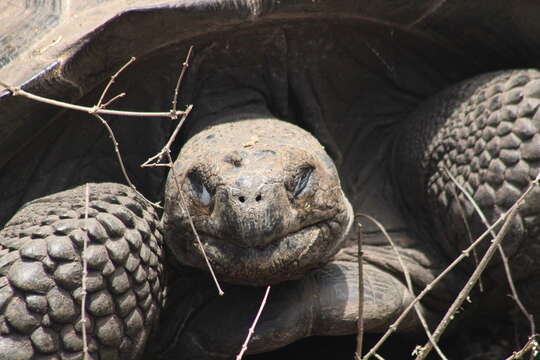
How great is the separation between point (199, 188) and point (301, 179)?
0.29 metres

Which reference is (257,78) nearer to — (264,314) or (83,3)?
(83,3)

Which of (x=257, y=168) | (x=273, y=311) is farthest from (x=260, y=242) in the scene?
(x=273, y=311)

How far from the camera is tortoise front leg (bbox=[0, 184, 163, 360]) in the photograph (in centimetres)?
191

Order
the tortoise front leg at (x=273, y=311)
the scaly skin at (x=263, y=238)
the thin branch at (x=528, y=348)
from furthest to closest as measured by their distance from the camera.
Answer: the tortoise front leg at (x=273, y=311), the scaly skin at (x=263, y=238), the thin branch at (x=528, y=348)

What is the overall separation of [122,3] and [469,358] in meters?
1.83

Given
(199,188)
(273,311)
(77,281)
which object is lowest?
(273,311)

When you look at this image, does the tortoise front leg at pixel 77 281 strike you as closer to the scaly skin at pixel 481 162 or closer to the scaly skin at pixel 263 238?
the scaly skin at pixel 263 238

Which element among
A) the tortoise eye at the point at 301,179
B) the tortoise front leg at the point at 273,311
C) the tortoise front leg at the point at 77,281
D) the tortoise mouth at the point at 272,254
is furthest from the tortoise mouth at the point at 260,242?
the tortoise front leg at the point at 273,311

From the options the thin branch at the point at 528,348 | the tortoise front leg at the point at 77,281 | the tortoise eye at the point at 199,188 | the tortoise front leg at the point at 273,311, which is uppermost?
the tortoise eye at the point at 199,188

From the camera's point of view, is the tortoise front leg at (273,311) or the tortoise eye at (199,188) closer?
the tortoise eye at (199,188)

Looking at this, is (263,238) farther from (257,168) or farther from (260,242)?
(257,168)

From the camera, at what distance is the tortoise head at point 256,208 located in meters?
1.88

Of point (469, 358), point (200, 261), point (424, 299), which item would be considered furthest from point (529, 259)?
point (200, 261)

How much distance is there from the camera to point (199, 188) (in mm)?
2051
